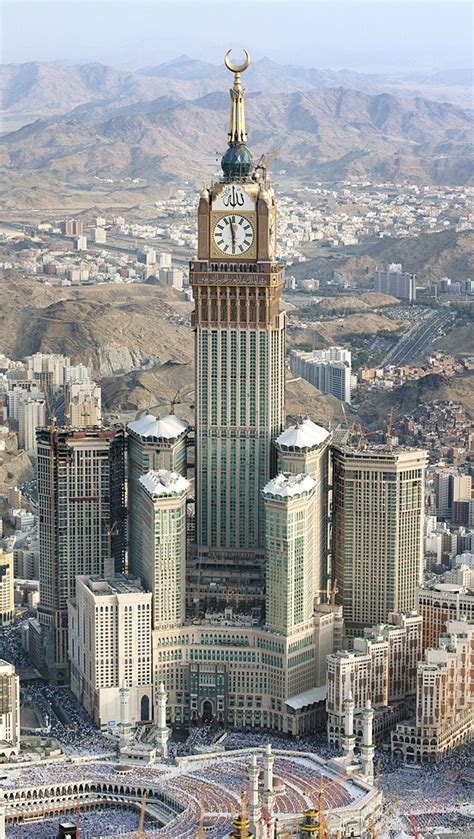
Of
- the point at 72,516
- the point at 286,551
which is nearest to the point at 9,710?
the point at 72,516

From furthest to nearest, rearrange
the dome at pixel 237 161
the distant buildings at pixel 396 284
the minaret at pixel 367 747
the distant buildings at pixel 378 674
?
the distant buildings at pixel 396 284
the dome at pixel 237 161
the distant buildings at pixel 378 674
the minaret at pixel 367 747

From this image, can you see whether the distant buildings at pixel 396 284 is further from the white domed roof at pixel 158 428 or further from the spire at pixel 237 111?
the white domed roof at pixel 158 428

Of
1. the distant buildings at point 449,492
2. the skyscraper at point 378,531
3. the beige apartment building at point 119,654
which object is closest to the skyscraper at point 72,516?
the beige apartment building at point 119,654

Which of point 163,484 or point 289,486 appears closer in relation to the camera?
point 289,486

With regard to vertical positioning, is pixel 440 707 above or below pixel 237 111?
below

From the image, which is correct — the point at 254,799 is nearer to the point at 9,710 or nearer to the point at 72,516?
the point at 9,710

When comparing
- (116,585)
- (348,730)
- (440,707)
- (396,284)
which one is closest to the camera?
(348,730)

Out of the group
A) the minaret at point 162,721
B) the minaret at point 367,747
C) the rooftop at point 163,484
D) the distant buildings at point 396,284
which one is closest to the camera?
the minaret at point 367,747
